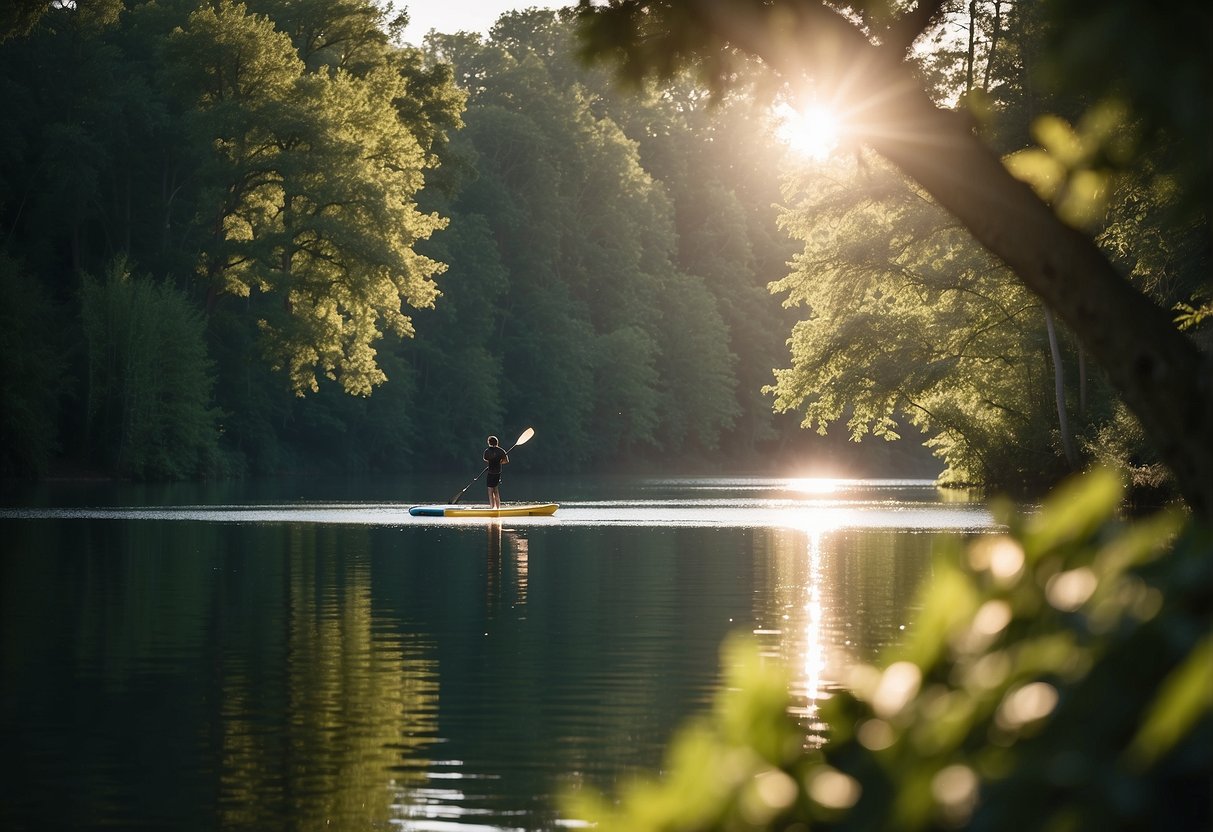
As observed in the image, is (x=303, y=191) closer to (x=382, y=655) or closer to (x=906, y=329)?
(x=906, y=329)

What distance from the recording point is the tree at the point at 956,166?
259 inches

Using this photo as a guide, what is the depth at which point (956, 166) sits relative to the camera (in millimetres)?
7734

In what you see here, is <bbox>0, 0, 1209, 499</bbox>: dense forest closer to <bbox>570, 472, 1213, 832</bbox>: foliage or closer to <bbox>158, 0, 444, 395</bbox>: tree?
<bbox>158, 0, 444, 395</bbox>: tree

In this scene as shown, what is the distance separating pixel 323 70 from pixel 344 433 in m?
20.1

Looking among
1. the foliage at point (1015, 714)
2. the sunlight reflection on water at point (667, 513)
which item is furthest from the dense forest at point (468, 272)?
the sunlight reflection on water at point (667, 513)

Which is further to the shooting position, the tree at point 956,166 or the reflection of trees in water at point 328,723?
the reflection of trees in water at point 328,723

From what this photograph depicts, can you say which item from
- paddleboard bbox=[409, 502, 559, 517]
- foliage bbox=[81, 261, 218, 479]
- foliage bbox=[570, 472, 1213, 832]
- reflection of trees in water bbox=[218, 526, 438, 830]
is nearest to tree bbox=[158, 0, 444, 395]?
foliage bbox=[81, 261, 218, 479]

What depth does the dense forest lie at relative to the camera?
45875 millimetres

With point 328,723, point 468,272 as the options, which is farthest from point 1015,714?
point 468,272

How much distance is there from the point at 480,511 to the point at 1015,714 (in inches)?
1441

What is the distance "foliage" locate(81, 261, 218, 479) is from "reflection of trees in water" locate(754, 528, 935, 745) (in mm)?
31607

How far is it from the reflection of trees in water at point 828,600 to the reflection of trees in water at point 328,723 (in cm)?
223

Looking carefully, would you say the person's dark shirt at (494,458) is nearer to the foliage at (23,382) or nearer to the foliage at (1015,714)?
the foliage at (23,382)

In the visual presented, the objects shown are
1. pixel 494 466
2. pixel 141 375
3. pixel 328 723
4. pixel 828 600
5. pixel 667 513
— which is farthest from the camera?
pixel 141 375
